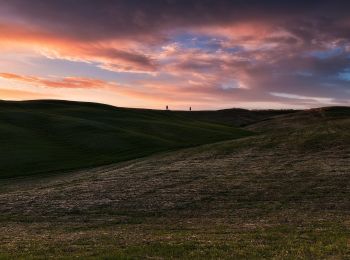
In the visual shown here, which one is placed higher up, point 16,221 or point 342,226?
point 342,226

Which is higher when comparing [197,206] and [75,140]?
[75,140]

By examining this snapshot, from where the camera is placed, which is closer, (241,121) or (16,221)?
(16,221)

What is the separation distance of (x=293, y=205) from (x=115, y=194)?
52.8 ft

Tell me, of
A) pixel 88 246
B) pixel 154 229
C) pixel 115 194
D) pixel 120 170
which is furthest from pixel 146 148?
pixel 88 246

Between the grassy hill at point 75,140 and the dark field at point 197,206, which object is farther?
the grassy hill at point 75,140

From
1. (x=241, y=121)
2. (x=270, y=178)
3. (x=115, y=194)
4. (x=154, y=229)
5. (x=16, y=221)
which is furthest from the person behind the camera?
(x=241, y=121)

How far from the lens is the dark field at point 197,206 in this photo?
69.2ft

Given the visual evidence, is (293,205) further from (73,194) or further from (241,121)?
(241,121)

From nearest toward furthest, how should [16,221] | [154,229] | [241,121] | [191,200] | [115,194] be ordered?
[154,229] → [16,221] → [191,200] → [115,194] → [241,121]

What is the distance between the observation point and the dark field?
21078mm

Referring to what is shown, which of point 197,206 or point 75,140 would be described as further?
point 75,140

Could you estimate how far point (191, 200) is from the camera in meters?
38.1

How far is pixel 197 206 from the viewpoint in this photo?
36.2m

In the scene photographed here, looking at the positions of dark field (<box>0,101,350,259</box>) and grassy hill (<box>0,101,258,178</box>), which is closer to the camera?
dark field (<box>0,101,350,259</box>)
